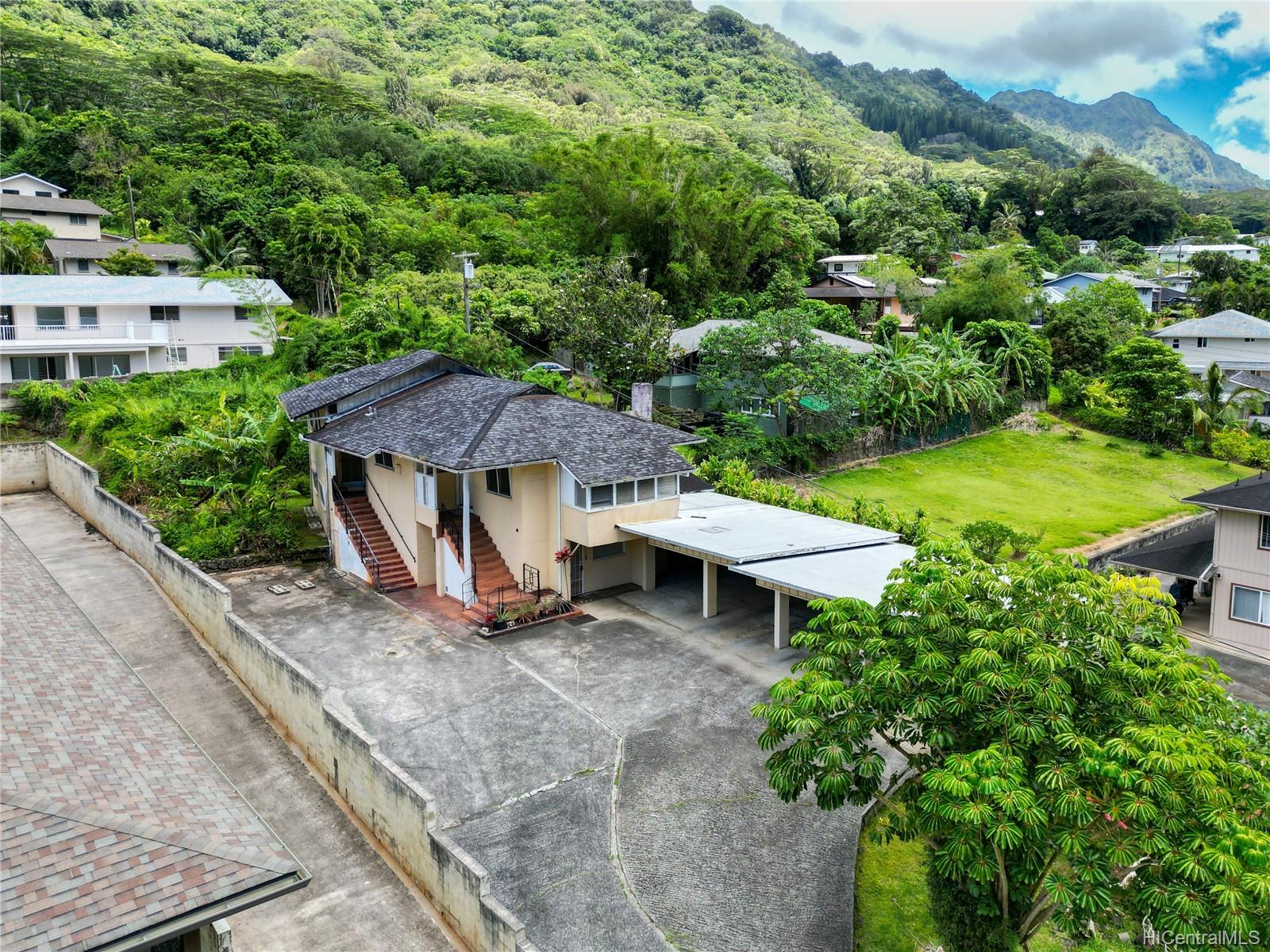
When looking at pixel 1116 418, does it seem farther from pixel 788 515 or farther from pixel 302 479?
pixel 302 479

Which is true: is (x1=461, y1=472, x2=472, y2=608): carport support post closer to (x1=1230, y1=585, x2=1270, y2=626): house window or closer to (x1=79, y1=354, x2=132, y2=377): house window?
(x1=1230, y1=585, x2=1270, y2=626): house window

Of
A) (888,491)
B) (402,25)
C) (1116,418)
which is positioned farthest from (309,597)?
(402,25)

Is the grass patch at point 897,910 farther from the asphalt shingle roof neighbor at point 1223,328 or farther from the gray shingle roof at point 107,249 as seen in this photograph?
the gray shingle roof at point 107,249

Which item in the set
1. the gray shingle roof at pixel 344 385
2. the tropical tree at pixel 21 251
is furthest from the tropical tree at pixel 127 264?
the gray shingle roof at pixel 344 385

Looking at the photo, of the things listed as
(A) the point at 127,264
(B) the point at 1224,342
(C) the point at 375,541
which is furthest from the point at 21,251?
(B) the point at 1224,342

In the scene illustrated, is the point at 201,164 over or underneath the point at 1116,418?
over

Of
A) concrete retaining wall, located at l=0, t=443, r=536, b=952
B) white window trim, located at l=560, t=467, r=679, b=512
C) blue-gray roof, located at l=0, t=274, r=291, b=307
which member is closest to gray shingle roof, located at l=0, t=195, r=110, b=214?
blue-gray roof, located at l=0, t=274, r=291, b=307
